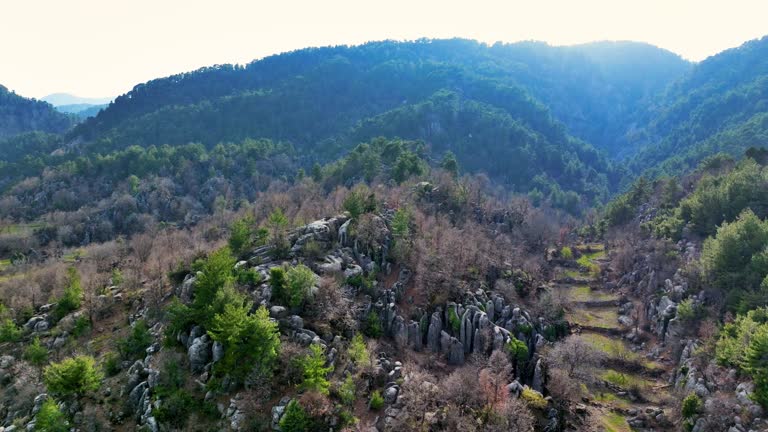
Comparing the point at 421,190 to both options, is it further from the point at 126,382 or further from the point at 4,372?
the point at 4,372

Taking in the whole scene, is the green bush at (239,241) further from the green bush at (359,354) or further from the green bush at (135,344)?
the green bush at (359,354)

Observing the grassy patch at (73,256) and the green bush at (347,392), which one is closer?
the green bush at (347,392)

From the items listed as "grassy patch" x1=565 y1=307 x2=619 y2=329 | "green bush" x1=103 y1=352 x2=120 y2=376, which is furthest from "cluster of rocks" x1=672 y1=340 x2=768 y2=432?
"green bush" x1=103 y1=352 x2=120 y2=376

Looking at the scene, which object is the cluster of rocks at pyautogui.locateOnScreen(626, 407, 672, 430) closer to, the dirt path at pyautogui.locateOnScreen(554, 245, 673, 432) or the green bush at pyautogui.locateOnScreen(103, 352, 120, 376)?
the dirt path at pyautogui.locateOnScreen(554, 245, 673, 432)

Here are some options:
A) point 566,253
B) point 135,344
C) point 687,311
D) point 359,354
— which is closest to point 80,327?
point 135,344

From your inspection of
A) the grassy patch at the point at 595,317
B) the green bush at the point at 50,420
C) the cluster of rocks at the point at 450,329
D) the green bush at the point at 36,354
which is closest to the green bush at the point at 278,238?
the cluster of rocks at the point at 450,329

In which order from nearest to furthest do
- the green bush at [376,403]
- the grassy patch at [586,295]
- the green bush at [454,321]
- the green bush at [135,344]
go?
1. the green bush at [376,403]
2. the green bush at [135,344]
3. the green bush at [454,321]
4. the grassy patch at [586,295]
